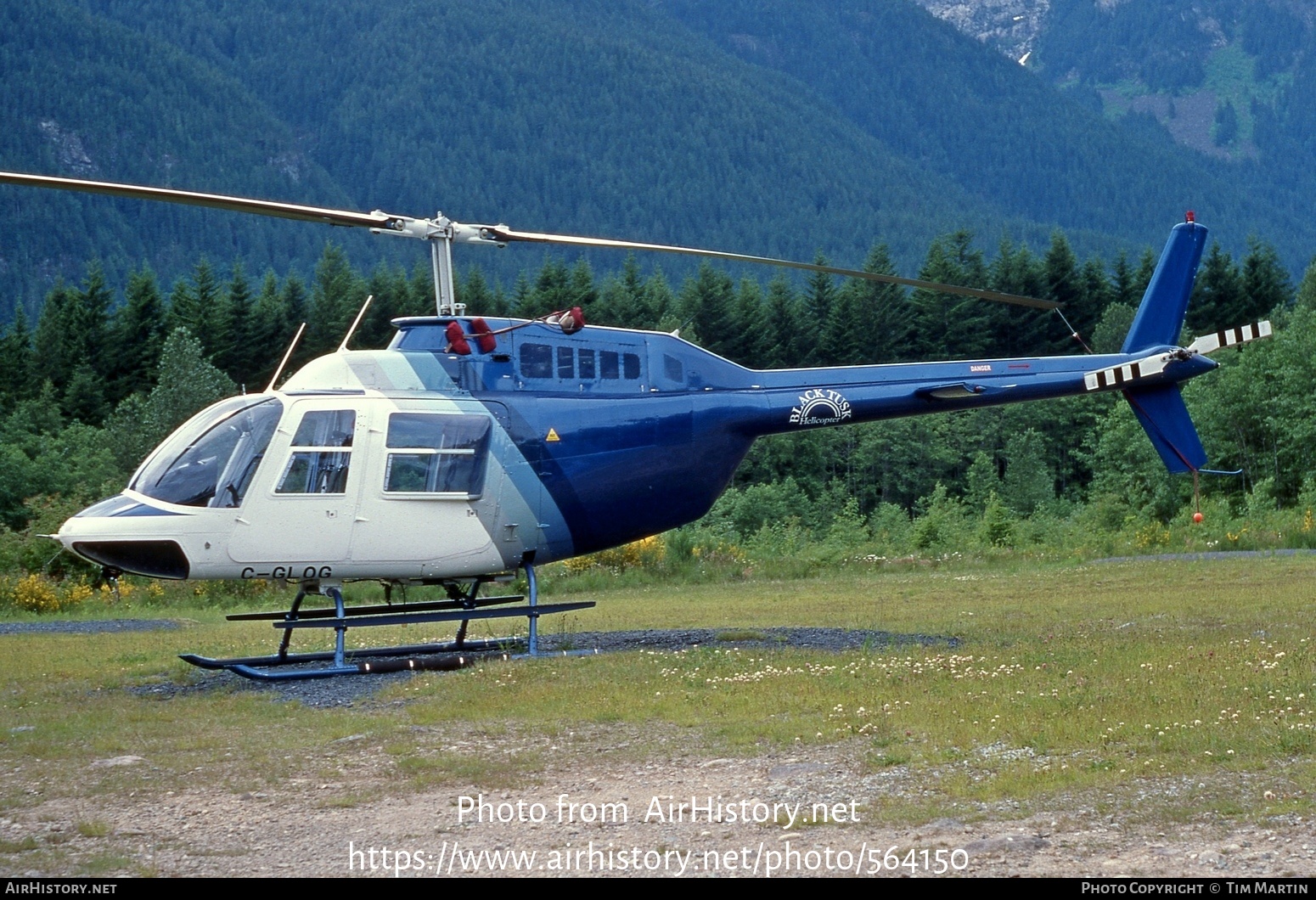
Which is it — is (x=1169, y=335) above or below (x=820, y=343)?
below

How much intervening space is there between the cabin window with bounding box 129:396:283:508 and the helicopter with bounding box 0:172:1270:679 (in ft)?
0.06

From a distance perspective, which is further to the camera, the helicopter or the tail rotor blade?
the tail rotor blade

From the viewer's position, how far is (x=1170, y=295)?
18.1 m

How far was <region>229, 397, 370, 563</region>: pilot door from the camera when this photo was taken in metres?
14.6

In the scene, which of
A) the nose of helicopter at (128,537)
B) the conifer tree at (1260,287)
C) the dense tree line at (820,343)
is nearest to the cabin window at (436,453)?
the nose of helicopter at (128,537)

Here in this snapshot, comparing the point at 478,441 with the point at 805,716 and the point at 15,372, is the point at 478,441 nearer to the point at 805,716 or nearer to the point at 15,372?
the point at 805,716

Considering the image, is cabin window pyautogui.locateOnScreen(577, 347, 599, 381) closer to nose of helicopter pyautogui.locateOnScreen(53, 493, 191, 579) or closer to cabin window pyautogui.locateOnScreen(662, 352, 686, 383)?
cabin window pyautogui.locateOnScreen(662, 352, 686, 383)

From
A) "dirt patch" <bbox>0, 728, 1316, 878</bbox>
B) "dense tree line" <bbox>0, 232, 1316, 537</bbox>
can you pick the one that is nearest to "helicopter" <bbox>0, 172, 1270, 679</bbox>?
"dirt patch" <bbox>0, 728, 1316, 878</bbox>

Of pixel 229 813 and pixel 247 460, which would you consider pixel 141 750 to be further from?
pixel 247 460

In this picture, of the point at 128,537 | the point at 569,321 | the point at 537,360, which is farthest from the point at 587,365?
the point at 128,537

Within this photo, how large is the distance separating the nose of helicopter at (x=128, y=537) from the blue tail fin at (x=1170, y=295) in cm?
1159

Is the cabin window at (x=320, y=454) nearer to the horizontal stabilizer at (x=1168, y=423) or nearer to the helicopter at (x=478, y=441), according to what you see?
the helicopter at (x=478, y=441)

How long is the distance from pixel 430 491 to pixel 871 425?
50878 millimetres

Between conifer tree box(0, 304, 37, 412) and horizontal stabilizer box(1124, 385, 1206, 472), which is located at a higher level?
horizontal stabilizer box(1124, 385, 1206, 472)
